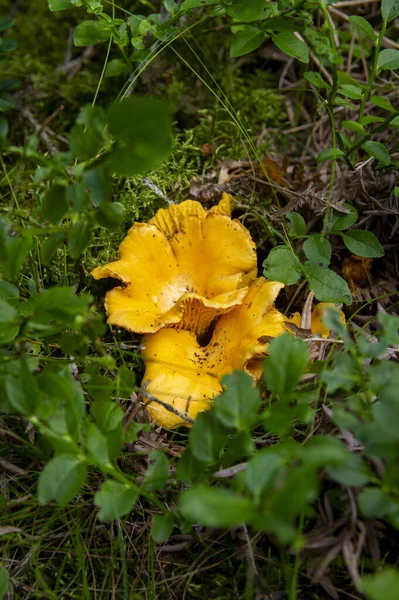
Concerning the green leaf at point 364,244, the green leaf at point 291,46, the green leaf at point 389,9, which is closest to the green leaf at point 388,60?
the green leaf at point 389,9

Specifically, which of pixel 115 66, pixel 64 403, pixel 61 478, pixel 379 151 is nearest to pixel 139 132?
pixel 64 403

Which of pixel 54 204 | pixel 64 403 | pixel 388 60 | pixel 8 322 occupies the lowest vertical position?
pixel 64 403

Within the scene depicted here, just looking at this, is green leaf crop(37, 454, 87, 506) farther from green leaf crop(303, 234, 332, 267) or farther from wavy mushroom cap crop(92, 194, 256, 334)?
green leaf crop(303, 234, 332, 267)

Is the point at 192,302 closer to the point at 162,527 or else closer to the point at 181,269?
the point at 181,269

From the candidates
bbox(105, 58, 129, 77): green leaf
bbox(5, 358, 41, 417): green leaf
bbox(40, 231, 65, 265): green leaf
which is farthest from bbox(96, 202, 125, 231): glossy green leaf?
bbox(105, 58, 129, 77): green leaf

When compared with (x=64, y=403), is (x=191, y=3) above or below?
above

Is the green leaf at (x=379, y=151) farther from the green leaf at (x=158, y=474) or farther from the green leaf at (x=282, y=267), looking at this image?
the green leaf at (x=158, y=474)

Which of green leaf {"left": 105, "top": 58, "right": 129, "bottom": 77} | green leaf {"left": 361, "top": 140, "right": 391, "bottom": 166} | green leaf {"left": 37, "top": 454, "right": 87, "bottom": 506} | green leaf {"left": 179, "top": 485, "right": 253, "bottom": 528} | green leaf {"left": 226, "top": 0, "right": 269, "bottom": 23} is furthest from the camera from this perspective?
green leaf {"left": 105, "top": 58, "right": 129, "bottom": 77}
